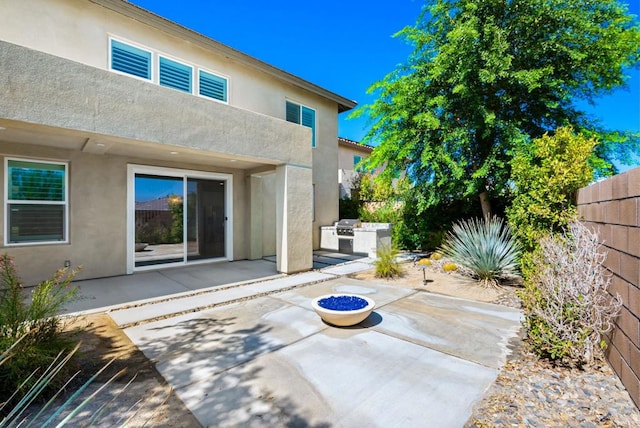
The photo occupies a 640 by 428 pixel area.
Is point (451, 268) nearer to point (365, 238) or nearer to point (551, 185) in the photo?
point (551, 185)

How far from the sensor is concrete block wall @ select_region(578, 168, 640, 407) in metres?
2.92

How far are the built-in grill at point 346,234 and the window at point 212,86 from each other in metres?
6.56

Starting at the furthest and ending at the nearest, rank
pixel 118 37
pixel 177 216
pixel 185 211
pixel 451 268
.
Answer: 1. pixel 185 211
2. pixel 177 216
3. pixel 451 268
4. pixel 118 37

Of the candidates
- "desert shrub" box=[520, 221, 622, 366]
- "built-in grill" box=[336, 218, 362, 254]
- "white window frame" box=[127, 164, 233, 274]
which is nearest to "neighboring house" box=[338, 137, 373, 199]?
"built-in grill" box=[336, 218, 362, 254]

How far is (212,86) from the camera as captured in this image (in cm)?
1002

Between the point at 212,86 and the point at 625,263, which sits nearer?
the point at 625,263

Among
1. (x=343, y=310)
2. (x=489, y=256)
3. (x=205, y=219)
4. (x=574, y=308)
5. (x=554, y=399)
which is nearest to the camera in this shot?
(x=554, y=399)

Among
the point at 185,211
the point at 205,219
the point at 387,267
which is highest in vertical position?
the point at 185,211

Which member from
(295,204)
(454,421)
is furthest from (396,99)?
(454,421)

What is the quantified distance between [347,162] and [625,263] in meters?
17.0

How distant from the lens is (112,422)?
8.96 ft

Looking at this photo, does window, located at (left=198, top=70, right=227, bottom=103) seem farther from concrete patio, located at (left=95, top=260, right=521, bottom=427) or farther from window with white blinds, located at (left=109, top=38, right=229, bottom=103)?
concrete patio, located at (left=95, top=260, right=521, bottom=427)

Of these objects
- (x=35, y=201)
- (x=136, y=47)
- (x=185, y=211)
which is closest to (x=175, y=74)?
(x=136, y=47)

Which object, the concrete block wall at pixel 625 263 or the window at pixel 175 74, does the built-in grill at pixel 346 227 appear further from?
the concrete block wall at pixel 625 263
